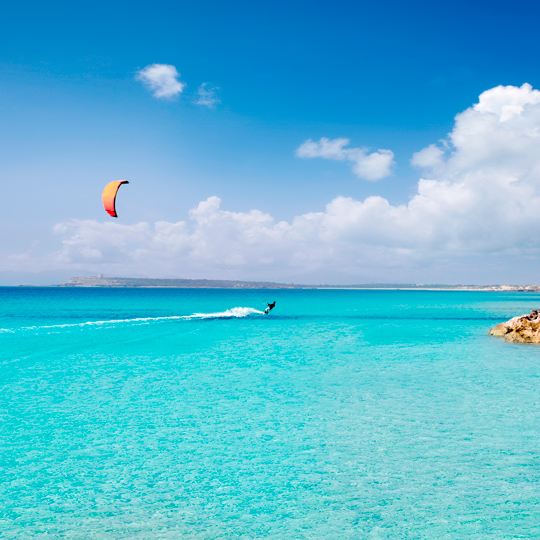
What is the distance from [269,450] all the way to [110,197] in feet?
52.8

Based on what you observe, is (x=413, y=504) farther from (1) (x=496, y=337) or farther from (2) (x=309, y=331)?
(2) (x=309, y=331)

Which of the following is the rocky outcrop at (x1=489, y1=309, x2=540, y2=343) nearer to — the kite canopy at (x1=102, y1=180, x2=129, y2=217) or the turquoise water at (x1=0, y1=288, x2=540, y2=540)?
the turquoise water at (x1=0, y1=288, x2=540, y2=540)

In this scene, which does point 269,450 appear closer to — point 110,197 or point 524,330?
point 110,197

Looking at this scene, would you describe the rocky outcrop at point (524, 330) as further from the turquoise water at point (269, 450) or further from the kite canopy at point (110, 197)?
the kite canopy at point (110, 197)

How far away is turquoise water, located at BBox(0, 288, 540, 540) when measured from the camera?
22.6 feet

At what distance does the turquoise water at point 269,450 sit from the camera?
22.6 ft

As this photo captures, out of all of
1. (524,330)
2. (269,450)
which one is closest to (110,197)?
(269,450)

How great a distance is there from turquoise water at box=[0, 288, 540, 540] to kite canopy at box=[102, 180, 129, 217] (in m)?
7.15

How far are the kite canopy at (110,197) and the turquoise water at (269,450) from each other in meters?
7.15

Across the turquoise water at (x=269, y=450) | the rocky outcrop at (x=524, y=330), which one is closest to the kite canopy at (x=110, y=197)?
the turquoise water at (x=269, y=450)

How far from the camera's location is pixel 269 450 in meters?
9.82

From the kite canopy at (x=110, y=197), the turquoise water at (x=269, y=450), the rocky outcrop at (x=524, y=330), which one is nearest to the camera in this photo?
the turquoise water at (x=269, y=450)

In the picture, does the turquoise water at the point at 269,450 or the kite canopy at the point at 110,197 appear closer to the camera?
the turquoise water at the point at 269,450

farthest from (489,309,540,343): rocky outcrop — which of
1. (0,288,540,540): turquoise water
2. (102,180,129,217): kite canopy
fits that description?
(102,180,129,217): kite canopy
